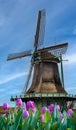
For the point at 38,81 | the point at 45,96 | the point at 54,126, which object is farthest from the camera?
the point at 38,81

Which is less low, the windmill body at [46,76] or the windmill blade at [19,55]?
the windmill blade at [19,55]

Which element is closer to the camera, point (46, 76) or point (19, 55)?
point (46, 76)

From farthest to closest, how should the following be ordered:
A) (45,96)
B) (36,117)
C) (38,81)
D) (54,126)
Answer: (38,81)
(45,96)
(36,117)
(54,126)

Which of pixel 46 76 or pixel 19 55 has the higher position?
pixel 19 55

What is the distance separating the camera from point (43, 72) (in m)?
42.0

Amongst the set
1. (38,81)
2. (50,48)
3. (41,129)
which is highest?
(50,48)

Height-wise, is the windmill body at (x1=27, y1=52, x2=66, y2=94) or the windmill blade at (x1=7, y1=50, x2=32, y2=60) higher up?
the windmill blade at (x1=7, y1=50, x2=32, y2=60)

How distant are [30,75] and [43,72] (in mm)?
1885

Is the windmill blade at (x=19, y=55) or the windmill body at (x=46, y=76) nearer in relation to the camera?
the windmill body at (x=46, y=76)

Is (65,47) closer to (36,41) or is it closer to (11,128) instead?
(36,41)

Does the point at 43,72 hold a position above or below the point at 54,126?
above

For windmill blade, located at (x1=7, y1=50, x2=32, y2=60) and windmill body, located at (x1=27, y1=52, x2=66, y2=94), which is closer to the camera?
windmill body, located at (x1=27, y1=52, x2=66, y2=94)

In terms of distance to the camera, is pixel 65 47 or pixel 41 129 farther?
pixel 65 47

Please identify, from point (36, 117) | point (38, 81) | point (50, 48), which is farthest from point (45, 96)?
point (36, 117)
